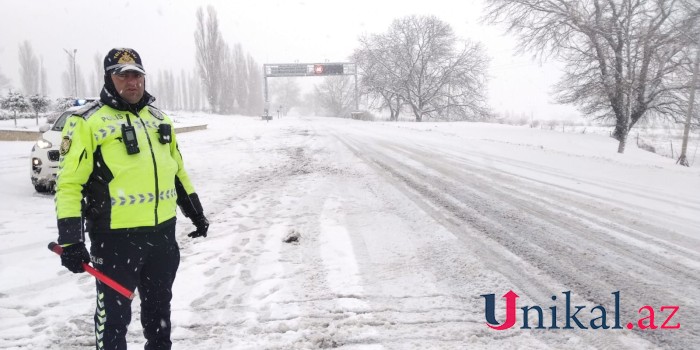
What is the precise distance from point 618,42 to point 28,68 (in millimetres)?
86609

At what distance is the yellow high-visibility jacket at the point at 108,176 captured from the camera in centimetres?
216

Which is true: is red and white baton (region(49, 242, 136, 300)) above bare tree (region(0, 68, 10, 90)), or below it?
below

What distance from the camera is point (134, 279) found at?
2395 millimetres

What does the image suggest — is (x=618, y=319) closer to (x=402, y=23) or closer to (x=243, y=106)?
(x=402, y=23)

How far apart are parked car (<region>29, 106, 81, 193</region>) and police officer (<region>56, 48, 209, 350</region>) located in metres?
6.07

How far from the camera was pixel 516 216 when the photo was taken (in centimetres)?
579

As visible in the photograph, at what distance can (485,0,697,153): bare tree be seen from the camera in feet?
61.2

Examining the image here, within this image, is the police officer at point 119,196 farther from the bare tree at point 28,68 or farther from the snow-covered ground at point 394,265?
the bare tree at point 28,68

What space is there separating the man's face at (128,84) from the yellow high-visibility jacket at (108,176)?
0.31 ft

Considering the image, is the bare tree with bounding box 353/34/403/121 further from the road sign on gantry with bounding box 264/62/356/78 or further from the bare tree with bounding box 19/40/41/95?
the bare tree with bounding box 19/40/41/95

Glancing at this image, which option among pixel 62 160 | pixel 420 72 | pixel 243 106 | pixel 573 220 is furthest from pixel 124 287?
pixel 243 106

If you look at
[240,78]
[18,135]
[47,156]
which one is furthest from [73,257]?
[240,78]

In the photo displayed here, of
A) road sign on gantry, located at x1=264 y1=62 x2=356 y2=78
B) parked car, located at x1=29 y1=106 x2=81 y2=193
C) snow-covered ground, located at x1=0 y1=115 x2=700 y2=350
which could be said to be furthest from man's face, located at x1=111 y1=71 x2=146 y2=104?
road sign on gantry, located at x1=264 y1=62 x2=356 y2=78

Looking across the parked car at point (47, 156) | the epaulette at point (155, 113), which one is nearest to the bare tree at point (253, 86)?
the parked car at point (47, 156)
